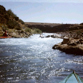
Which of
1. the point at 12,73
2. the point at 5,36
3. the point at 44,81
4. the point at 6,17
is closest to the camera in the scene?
the point at 44,81

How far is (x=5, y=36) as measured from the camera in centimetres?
3912

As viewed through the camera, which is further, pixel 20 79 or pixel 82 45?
pixel 82 45

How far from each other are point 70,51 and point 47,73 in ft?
27.3

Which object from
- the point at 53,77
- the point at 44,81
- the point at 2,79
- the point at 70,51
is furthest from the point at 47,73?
the point at 70,51

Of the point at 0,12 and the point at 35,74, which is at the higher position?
the point at 0,12

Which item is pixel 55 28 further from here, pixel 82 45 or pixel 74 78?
pixel 74 78

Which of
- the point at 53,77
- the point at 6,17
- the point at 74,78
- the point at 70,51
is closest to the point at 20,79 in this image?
the point at 53,77

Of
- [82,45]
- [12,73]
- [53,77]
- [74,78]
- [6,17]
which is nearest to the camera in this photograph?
[74,78]

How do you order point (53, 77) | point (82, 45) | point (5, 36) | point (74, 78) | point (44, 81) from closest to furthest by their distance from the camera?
point (74, 78), point (44, 81), point (53, 77), point (82, 45), point (5, 36)

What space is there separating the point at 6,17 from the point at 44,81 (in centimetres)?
5595

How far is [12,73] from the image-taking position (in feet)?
28.4

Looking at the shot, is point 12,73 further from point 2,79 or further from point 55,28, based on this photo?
point 55,28

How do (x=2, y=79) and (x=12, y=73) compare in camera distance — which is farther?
(x=12, y=73)

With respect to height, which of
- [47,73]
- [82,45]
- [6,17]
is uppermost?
[6,17]
